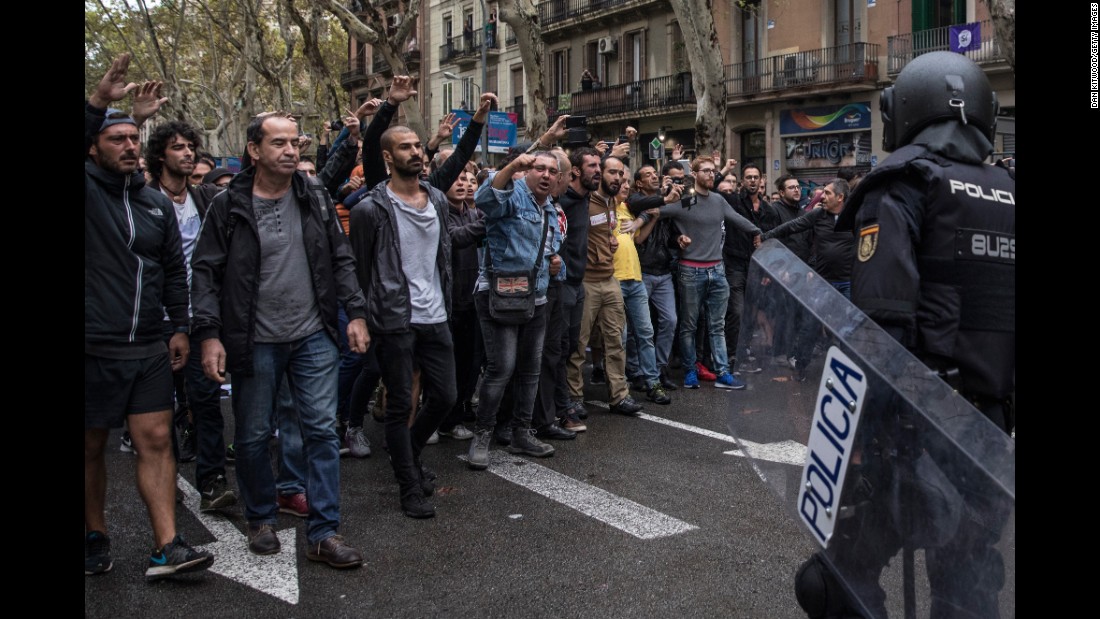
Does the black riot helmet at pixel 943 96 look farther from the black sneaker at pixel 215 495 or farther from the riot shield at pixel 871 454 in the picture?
the black sneaker at pixel 215 495

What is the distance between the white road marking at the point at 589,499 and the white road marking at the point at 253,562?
1.40m

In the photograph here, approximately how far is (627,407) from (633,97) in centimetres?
2800

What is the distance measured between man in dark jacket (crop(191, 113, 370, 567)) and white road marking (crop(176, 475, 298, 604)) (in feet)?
0.27

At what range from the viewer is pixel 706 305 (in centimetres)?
885

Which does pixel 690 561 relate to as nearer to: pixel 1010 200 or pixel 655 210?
pixel 1010 200

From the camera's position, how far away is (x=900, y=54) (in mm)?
25141

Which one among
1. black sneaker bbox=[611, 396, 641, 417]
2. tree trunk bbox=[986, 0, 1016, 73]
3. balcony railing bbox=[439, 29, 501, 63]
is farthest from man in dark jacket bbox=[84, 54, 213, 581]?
balcony railing bbox=[439, 29, 501, 63]

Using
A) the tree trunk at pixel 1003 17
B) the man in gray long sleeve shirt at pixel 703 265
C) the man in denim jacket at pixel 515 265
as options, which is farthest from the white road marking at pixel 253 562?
the tree trunk at pixel 1003 17

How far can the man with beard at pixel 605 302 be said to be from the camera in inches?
295

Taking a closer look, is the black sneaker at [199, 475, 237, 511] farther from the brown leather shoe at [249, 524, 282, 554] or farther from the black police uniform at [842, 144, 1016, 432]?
the black police uniform at [842, 144, 1016, 432]

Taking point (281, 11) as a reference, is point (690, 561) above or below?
below

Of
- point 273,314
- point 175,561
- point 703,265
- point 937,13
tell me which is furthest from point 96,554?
point 937,13

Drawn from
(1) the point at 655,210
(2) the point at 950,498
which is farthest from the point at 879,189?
(1) the point at 655,210
